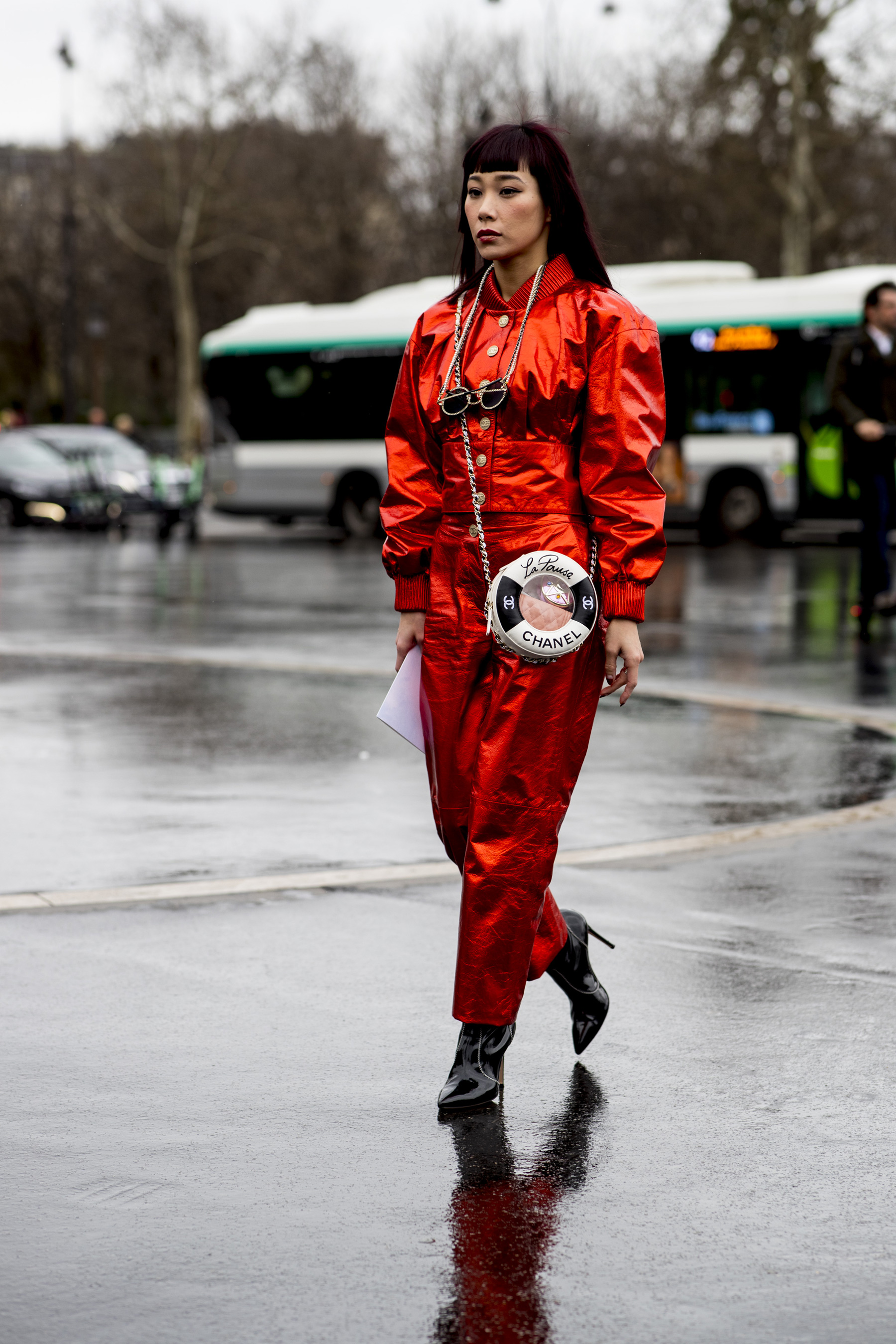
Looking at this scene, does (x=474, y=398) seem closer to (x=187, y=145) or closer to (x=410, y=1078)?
(x=410, y=1078)

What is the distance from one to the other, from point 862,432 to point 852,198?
116ft

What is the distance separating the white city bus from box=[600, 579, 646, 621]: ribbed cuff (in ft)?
65.8

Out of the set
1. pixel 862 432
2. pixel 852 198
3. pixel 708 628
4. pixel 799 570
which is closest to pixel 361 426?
pixel 799 570

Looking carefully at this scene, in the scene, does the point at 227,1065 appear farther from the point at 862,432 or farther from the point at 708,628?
the point at 708,628

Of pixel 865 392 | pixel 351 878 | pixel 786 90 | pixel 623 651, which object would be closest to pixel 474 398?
pixel 623 651

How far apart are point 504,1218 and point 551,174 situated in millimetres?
1971

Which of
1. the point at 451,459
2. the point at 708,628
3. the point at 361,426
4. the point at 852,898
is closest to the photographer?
the point at 451,459

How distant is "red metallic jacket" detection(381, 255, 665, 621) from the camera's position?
4008 millimetres

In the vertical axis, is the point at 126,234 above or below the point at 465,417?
below

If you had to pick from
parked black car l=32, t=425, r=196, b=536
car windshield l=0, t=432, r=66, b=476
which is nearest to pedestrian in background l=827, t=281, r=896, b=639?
parked black car l=32, t=425, r=196, b=536

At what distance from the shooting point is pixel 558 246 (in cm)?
419

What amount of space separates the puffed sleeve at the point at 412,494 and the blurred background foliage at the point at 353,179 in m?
35.3

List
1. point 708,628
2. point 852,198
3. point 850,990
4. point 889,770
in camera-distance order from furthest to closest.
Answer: point 852,198 → point 708,628 → point 889,770 → point 850,990

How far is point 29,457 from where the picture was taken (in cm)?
3206
